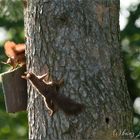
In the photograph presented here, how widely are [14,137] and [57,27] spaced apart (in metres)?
5.51

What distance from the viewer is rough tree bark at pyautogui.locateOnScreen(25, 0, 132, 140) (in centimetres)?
416

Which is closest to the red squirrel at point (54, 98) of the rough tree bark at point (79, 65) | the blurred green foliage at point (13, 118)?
the rough tree bark at point (79, 65)

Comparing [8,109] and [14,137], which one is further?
[14,137]

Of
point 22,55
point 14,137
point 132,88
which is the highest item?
point 22,55

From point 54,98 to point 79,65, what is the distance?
227 mm

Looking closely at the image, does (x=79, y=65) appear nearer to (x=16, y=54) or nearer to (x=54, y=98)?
(x=54, y=98)

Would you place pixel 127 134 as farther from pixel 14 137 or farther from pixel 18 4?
pixel 14 137

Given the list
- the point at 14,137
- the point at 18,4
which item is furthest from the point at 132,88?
the point at 18,4

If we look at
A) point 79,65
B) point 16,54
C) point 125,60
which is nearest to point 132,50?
point 125,60

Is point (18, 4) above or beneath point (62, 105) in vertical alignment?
above

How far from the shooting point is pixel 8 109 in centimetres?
457

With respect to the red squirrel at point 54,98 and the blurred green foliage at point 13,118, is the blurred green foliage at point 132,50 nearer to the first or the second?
the blurred green foliage at point 13,118

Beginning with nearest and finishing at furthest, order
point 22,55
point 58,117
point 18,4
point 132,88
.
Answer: point 58,117 < point 22,55 < point 18,4 < point 132,88

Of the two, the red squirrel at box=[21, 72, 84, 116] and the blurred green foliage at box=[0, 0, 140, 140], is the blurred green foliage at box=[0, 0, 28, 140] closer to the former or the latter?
the blurred green foliage at box=[0, 0, 140, 140]
